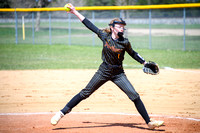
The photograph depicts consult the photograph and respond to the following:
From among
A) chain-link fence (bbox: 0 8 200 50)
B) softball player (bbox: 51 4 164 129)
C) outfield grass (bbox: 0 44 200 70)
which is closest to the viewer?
softball player (bbox: 51 4 164 129)

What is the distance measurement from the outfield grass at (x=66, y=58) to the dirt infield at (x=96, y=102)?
1942 mm

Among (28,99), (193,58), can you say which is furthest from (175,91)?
(193,58)

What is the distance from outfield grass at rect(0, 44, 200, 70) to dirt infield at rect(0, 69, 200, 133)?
1.94m

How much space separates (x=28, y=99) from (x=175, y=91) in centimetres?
462

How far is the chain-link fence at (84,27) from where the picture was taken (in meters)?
23.5

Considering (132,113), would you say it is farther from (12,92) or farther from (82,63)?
(82,63)

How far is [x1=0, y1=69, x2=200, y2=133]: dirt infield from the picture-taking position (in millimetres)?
5965

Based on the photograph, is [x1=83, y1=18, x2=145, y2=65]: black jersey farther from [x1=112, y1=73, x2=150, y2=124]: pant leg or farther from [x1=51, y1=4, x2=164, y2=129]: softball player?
[x1=112, y1=73, x2=150, y2=124]: pant leg

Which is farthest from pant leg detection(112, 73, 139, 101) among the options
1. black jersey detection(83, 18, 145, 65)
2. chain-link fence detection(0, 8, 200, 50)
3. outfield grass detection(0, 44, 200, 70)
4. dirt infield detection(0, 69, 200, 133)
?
chain-link fence detection(0, 8, 200, 50)

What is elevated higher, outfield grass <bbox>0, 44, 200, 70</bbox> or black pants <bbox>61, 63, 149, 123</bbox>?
black pants <bbox>61, 63, 149, 123</bbox>

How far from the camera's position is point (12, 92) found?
942 centimetres

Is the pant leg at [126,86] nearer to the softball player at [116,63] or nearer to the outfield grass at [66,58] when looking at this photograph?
the softball player at [116,63]

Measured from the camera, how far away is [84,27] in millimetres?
26922

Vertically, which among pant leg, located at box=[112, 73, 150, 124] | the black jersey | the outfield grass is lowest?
the outfield grass
